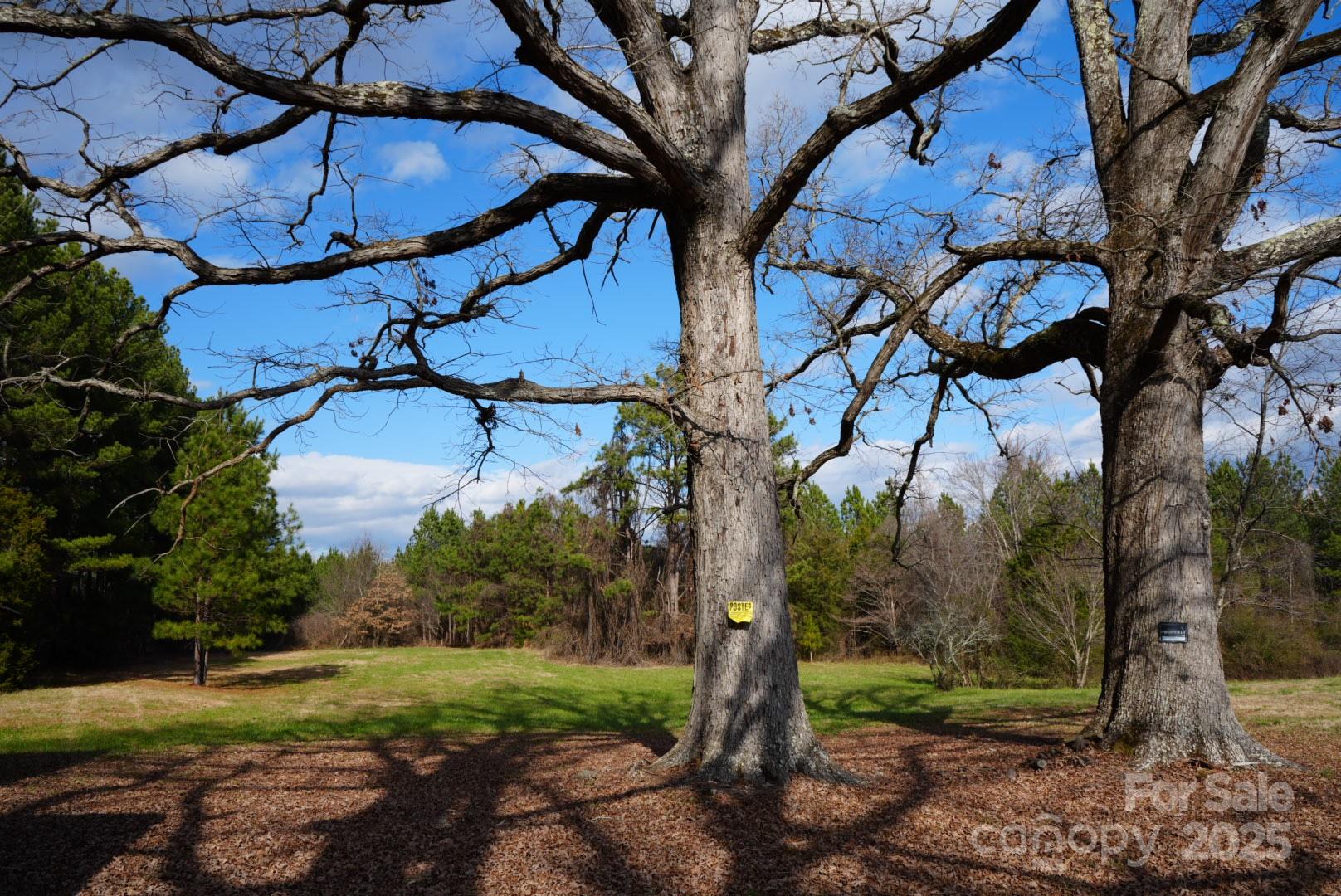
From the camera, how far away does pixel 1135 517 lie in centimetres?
592

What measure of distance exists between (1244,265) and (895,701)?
1165cm

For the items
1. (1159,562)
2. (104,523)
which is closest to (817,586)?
(104,523)

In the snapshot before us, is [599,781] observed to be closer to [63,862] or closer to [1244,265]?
[63,862]

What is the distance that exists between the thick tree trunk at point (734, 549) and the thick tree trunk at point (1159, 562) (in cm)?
234

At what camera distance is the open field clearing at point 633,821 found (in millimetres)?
3592

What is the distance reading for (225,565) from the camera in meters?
19.9

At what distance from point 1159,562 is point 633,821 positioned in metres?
4.23

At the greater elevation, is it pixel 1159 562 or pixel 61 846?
pixel 1159 562

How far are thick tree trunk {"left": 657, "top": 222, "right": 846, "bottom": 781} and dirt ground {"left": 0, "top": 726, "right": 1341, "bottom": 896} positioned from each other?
35 centimetres

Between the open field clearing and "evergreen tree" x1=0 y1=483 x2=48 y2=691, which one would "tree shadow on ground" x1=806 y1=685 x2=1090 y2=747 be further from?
"evergreen tree" x1=0 y1=483 x2=48 y2=691

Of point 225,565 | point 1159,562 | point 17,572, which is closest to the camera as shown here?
point 1159,562

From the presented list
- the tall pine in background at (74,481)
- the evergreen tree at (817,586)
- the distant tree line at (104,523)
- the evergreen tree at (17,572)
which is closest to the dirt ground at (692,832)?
the tall pine in background at (74,481)

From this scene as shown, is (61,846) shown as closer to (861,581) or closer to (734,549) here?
(734,549)

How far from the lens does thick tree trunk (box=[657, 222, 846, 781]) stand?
17.5ft
